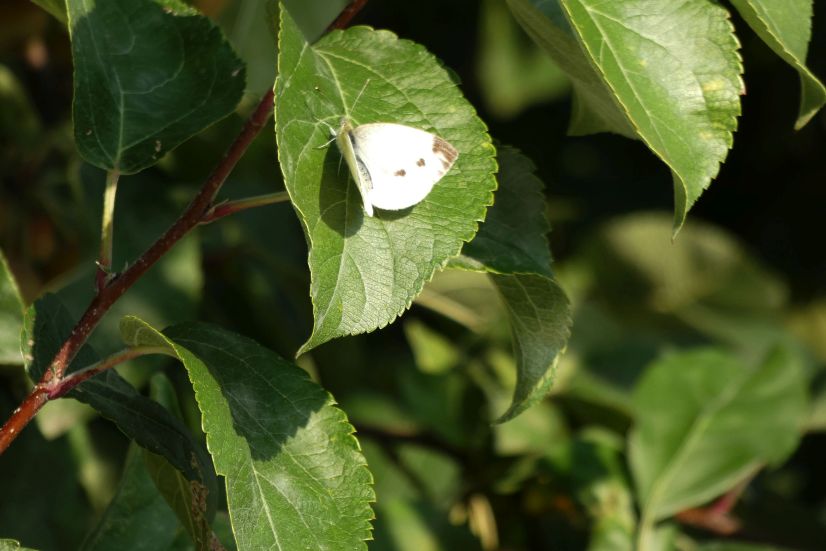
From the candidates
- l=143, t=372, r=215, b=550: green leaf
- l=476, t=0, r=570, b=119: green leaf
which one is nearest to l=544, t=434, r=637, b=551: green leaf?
l=143, t=372, r=215, b=550: green leaf

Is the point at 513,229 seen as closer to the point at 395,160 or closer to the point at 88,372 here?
the point at 395,160

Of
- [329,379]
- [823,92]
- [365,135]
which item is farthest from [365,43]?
[329,379]

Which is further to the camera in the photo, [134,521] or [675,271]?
[675,271]

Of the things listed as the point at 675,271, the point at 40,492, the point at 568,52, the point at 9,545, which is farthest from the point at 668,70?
the point at 675,271

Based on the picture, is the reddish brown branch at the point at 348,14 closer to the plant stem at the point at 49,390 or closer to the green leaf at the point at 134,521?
the plant stem at the point at 49,390

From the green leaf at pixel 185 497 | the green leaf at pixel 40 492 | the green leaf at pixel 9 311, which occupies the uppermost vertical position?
the green leaf at pixel 9 311

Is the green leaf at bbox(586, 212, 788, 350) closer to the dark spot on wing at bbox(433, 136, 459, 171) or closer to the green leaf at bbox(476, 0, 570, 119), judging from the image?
the green leaf at bbox(476, 0, 570, 119)

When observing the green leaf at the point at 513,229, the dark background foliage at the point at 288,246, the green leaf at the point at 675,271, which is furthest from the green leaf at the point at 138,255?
the green leaf at the point at 675,271
